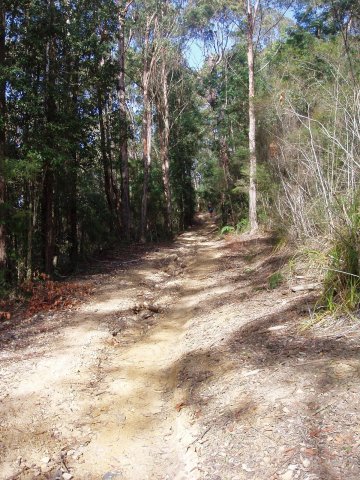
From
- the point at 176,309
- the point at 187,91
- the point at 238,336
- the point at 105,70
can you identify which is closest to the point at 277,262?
the point at 176,309

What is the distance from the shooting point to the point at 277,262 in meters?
9.02

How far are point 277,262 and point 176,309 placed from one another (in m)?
2.65

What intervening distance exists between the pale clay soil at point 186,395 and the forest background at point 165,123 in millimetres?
1209

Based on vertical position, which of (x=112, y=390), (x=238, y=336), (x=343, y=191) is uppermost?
(x=343, y=191)

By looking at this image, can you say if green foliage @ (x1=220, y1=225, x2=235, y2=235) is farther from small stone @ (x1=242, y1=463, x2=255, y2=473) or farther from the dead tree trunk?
small stone @ (x1=242, y1=463, x2=255, y2=473)

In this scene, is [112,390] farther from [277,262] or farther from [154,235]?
[154,235]

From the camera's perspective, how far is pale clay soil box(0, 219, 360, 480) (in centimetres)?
295

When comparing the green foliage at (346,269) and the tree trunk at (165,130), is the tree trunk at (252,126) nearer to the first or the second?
the tree trunk at (165,130)

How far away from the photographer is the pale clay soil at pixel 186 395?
9.67 ft

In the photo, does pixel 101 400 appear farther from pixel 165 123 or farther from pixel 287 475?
pixel 165 123

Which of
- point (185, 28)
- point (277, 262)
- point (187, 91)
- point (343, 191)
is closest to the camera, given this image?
point (343, 191)

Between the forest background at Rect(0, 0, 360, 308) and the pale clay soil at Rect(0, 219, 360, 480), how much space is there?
1209mm

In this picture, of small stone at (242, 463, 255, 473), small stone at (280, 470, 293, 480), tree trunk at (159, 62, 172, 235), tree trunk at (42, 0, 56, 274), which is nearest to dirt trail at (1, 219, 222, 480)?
small stone at (242, 463, 255, 473)

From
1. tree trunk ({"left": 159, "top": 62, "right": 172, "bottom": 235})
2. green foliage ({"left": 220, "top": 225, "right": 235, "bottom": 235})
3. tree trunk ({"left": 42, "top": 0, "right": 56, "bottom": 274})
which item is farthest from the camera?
tree trunk ({"left": 159, "top": 62, "right": 172, "bottom": 235})
